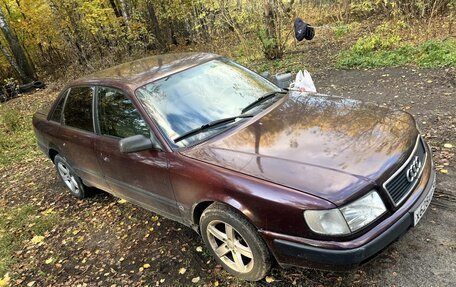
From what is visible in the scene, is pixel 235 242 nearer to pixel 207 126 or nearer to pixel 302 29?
pixel 207 126

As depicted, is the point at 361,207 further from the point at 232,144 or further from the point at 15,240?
the point at 15,240

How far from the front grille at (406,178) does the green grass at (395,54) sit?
16.7 feet

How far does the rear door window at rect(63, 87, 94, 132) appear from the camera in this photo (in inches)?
→ 169

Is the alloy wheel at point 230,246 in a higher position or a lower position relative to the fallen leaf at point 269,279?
higher

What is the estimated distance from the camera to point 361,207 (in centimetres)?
248

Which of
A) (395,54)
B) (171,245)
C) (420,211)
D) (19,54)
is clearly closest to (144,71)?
(171,245)

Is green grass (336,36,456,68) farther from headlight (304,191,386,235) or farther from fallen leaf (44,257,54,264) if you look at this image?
fallen leaf (44,257,54,264)

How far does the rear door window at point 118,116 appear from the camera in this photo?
3.57 metres

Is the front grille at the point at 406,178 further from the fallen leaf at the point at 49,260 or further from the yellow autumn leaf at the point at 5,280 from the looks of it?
the yellow autumn leaf at the point at 5,280

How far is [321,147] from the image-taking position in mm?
2826

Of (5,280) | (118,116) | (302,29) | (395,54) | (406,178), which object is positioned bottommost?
(395,54)

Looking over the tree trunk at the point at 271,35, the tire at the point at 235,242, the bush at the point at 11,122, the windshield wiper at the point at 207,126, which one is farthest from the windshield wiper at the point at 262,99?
the bush at the point at 11,122

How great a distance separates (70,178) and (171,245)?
233cm

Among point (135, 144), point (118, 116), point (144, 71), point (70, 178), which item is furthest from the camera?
point (70, 178)
